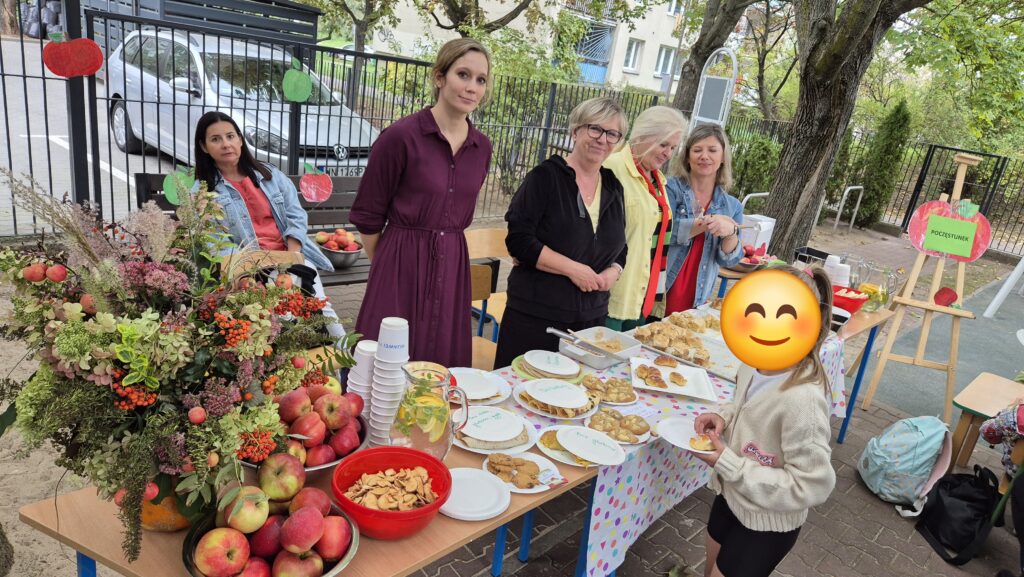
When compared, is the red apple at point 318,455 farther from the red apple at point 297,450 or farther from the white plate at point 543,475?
the white plate at point 543,475

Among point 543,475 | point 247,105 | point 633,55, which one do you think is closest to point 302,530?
point 543,475

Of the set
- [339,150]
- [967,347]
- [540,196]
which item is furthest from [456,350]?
[967,347]

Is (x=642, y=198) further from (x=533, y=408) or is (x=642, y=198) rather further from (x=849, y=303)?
(x=849, y=303)

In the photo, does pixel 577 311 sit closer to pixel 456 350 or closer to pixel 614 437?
pixel 456 350

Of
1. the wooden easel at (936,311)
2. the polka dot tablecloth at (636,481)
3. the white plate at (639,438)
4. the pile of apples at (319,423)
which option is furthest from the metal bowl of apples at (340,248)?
the wooden easel at (936,311)

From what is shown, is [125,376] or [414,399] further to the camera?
[414,399]

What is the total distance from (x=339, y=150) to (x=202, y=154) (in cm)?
365

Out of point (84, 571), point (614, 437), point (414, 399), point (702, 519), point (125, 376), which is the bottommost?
point (702, 519)

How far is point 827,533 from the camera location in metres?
3.40

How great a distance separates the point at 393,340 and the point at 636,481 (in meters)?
1.09

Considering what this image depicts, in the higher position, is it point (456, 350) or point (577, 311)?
point (577, 311)

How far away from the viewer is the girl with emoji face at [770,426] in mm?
1347

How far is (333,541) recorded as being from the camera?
1.37 metres

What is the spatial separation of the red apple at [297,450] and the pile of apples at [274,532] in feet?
0.28
